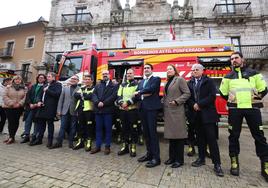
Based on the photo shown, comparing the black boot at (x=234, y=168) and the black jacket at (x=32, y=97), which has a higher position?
the black jacket at (x=32, y=97)

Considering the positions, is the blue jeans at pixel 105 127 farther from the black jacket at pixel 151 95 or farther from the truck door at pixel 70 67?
the truck door at pixel 70 67

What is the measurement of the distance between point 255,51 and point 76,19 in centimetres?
1757

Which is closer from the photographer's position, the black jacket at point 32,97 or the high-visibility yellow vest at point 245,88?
the high-visibility yellow vest at point 245,88

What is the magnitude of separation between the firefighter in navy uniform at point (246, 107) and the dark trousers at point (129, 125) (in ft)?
6.60

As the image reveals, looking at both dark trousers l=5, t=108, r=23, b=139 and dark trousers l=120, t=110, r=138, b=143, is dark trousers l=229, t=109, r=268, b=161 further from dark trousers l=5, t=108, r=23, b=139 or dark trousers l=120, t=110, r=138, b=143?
dark trousers l=5, t=108, r=23, b=139

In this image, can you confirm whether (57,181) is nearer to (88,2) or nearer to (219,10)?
(219,10)

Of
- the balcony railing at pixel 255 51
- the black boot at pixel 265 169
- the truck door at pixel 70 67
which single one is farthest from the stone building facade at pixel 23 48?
the balcony railing at pixel 255 51

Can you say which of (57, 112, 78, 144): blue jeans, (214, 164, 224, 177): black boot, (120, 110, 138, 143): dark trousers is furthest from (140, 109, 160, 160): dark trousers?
(57, 112, 78, 144): blue jeans

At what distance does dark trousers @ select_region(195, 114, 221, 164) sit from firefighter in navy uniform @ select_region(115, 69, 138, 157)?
143cm

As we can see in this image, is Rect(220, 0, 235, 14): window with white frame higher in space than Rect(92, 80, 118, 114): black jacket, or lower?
higher

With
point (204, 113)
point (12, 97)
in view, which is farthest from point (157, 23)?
point (204, 113)

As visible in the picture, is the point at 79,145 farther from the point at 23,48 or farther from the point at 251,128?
the point at 23,48

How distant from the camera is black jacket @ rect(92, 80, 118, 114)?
413 centimetres

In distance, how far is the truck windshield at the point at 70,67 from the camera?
21.5ft
